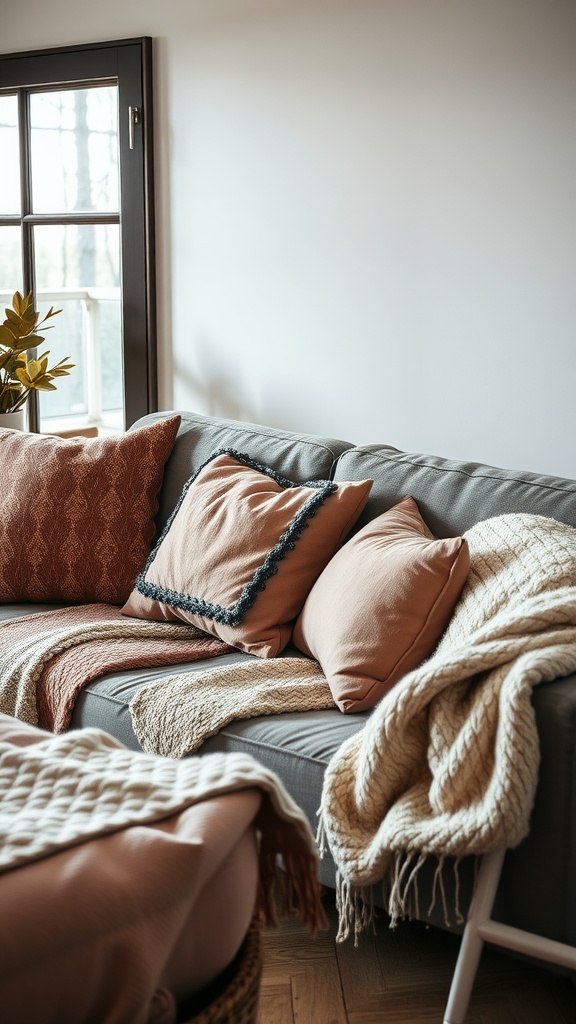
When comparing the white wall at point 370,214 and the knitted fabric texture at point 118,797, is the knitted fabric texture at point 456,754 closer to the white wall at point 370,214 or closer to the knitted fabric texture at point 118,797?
the knitted fabric texture at point 118,797

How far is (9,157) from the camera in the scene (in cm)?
369

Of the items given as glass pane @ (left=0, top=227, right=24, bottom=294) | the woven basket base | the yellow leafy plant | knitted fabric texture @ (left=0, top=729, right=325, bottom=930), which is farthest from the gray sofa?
glass pane @ (left=0, top=227, right=24, bottom=294)

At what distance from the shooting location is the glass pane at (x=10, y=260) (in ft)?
12.3

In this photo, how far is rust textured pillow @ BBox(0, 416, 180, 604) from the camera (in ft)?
8.02

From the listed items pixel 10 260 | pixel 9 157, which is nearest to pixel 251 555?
pixel 10 260

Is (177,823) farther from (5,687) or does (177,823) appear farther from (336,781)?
(5,687)

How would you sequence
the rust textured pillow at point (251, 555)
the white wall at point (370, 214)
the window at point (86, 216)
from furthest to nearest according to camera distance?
1. the window at point (86, 216)
2. the white wall at point (370, 214)
3. the rust textured pillow at point (251, 555)

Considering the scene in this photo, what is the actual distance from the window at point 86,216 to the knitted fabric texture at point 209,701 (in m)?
1.77

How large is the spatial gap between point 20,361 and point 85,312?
472mm

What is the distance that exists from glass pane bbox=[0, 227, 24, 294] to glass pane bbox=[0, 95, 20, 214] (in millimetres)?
82

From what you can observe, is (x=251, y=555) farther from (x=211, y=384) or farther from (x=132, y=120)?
(x=132, y=120)

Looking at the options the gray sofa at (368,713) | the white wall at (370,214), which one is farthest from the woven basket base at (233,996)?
the white wall at (370,214)

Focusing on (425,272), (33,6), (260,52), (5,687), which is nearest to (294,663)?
(5,687)

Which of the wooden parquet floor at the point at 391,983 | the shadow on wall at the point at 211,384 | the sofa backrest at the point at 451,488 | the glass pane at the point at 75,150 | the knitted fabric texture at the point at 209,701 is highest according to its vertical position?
the glass pane at the point at 75,150
